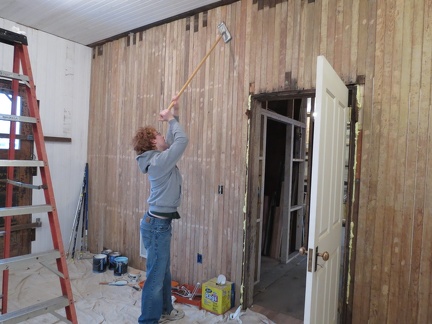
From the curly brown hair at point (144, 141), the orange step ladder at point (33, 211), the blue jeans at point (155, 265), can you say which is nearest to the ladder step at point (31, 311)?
the orange step ladder at point (33, 211)

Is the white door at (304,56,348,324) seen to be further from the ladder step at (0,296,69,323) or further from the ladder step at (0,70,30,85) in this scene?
the ladder step at (0,70,30,85)

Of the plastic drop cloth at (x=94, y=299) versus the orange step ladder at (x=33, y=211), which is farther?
the plastic drop cloth at (x=94, y=299)

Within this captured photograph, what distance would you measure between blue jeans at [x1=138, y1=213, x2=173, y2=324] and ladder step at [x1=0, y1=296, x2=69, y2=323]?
2.30ft

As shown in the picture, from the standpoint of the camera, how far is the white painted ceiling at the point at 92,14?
123 inches

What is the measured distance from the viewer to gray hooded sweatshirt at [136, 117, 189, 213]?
2.31 metres

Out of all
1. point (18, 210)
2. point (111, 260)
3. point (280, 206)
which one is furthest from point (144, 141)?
point (280, 206)

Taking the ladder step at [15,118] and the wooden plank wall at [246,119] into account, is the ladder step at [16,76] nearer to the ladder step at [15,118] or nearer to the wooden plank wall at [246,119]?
the ladder step at [15,118]

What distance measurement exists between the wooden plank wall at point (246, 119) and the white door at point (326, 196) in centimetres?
30

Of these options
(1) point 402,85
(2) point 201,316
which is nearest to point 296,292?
(2) point 201,316

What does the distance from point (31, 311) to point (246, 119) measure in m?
2.15

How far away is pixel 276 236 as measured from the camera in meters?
4.53

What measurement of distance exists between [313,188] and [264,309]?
1861 mm

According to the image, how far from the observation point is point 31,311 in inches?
64.9

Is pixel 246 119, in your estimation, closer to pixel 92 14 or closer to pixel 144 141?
pixel 144 141
